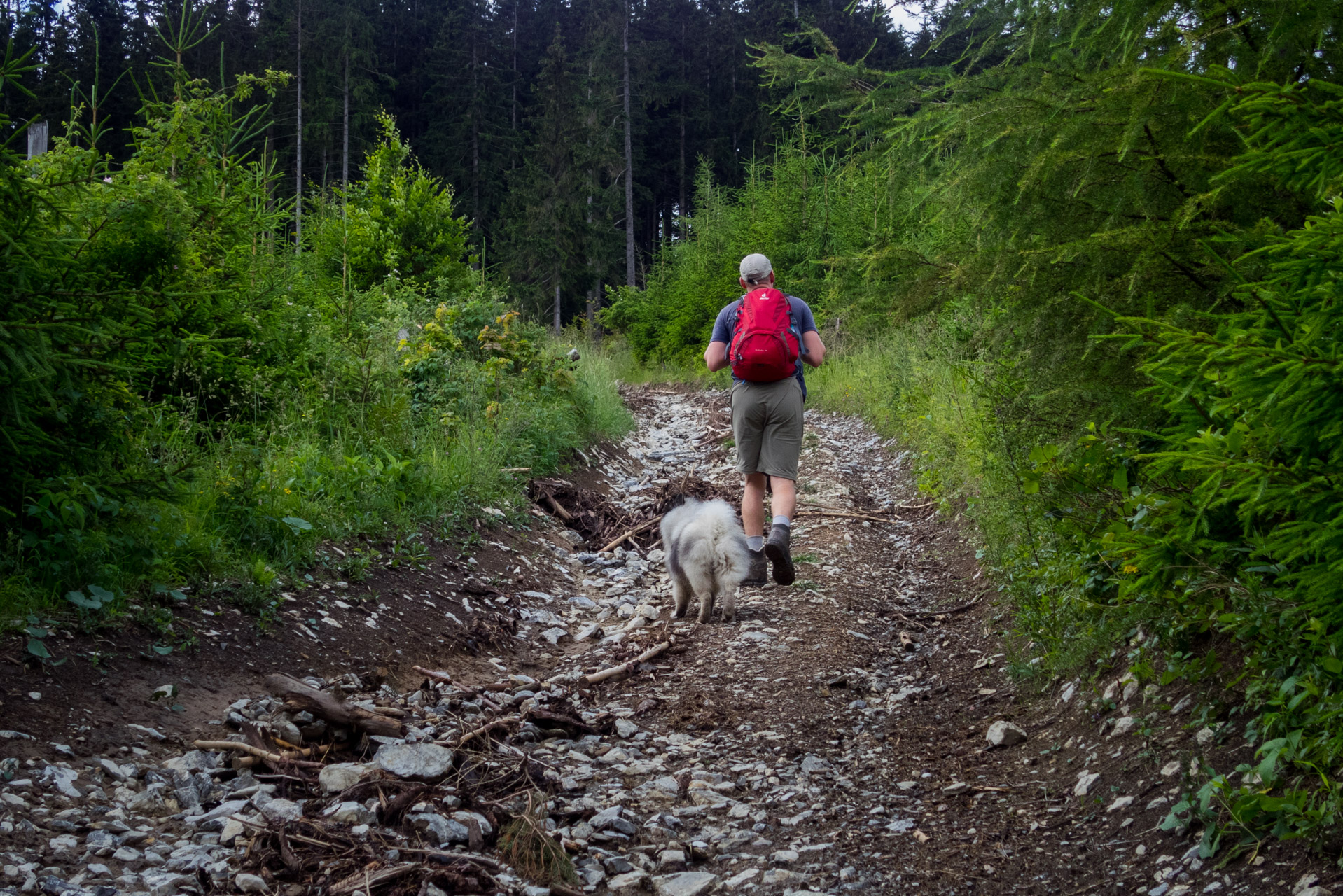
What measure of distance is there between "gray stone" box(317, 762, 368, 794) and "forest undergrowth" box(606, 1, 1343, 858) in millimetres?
3130

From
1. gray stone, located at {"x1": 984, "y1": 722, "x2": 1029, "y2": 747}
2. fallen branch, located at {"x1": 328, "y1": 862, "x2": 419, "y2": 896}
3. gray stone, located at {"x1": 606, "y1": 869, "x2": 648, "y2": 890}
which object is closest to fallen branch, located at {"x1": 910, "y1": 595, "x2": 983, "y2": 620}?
gray stone, located at {"x1": 984, "y1": 722, "x2": 1029, "y2": 747}

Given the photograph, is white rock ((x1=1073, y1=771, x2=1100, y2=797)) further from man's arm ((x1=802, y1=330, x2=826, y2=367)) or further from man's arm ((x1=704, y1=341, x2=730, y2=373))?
man's arm ((x1=704, y1=341, x2=730, y2=373))

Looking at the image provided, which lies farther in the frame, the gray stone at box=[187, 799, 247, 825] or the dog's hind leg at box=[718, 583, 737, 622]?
the dog's hind leg at box=[718, 583, 737, 622]

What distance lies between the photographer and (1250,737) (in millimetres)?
3051

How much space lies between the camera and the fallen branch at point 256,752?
353cm

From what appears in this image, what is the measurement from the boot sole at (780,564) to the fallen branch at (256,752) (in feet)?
12.2

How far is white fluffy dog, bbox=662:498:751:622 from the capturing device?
6.03 meters

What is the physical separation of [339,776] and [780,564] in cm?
389

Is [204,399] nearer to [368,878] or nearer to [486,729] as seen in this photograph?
[486,729]

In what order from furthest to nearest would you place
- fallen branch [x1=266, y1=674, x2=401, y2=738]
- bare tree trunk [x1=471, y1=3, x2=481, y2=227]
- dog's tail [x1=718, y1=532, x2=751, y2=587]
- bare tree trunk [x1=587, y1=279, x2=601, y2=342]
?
1. bare tree trunk [x1=471, y1=3, x2=481, y2=227]
2. bare tree trunk [x1=587, y1=279, x2=601, y2=342]
3. dog's tail [x1=718, y1=532, x2=751, y2=587]
4. fallen branch [x1=266, y1=674, x2=401, y2=738]

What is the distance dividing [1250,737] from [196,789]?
13.0 feet

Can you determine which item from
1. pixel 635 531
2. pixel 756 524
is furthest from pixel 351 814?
pixel 635 531

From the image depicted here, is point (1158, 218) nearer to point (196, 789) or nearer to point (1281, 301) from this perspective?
point (1281, 301)

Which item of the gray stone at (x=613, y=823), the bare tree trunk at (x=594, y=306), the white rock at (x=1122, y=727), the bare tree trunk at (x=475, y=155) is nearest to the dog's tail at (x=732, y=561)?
the gray stone at (x=613, y=823)
